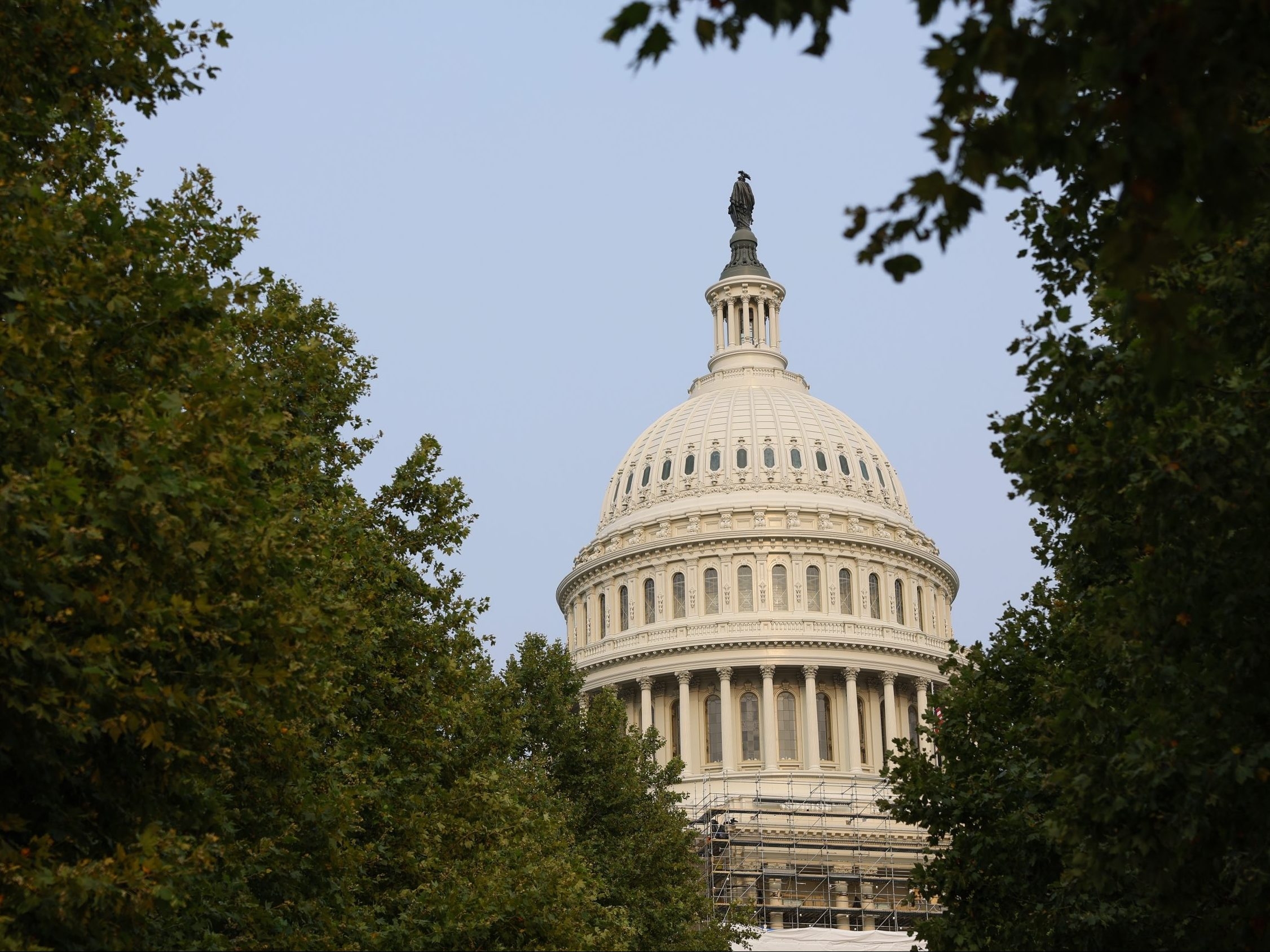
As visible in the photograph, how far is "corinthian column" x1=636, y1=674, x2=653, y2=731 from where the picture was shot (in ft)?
366

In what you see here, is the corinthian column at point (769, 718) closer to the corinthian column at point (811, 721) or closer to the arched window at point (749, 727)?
the arched window at point (749, 727)

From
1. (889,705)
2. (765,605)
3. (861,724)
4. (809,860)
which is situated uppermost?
(765,605)

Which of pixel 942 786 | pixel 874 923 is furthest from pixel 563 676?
pixel 874 923

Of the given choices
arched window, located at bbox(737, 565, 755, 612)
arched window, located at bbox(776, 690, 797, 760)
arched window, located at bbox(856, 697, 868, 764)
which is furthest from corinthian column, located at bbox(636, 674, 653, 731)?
arched window, located at bbox(856, 697, 868, 764)

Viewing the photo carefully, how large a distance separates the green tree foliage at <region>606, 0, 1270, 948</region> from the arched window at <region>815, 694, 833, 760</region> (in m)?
82.8

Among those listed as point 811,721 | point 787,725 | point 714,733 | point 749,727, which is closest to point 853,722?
point 811,721

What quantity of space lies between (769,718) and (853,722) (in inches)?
196

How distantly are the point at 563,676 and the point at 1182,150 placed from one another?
47775 mm

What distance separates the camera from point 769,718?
109625mm

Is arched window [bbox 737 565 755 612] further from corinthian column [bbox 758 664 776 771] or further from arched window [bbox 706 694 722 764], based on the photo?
arched window [bbox 706 694 722 764]

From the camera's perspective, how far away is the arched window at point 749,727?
109812 millimetres

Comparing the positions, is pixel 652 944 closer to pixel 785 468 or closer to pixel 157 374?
pixel 157 374

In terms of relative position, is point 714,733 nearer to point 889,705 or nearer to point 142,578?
point 889,705

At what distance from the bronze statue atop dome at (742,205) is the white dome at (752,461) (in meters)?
14.5
